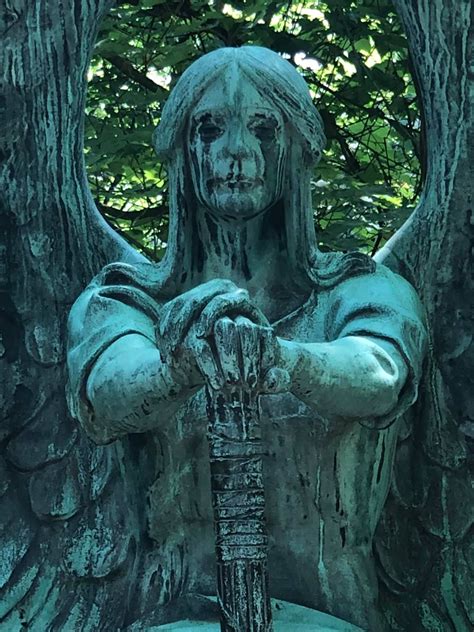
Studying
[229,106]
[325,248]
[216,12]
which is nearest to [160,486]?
[229,106]

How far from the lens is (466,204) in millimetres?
4094

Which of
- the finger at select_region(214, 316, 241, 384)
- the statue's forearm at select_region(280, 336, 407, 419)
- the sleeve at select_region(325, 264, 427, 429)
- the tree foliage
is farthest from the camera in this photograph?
the tree foliage

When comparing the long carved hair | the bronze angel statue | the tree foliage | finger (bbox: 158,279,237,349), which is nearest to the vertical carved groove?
the bronze angel statue

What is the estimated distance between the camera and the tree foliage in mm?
6539

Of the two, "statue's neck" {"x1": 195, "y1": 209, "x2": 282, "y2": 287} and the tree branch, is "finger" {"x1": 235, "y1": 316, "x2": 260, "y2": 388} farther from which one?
the tree branch

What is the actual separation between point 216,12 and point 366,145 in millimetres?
807

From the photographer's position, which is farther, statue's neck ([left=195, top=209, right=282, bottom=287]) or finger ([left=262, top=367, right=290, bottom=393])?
statue's neck ([left=195, top=209, right=282, bottom=287])

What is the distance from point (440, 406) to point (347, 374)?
26.8 inches

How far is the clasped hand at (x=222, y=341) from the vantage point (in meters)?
3.24

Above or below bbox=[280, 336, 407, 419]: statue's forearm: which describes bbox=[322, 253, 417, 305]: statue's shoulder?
above

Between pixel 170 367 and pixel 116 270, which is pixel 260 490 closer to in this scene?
pixel 170 367

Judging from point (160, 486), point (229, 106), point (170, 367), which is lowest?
point (160, 486)

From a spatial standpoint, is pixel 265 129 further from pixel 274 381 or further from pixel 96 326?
pixel 274 381

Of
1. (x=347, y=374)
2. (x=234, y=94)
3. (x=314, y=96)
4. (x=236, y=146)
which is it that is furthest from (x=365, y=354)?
(x=314, y=96)
